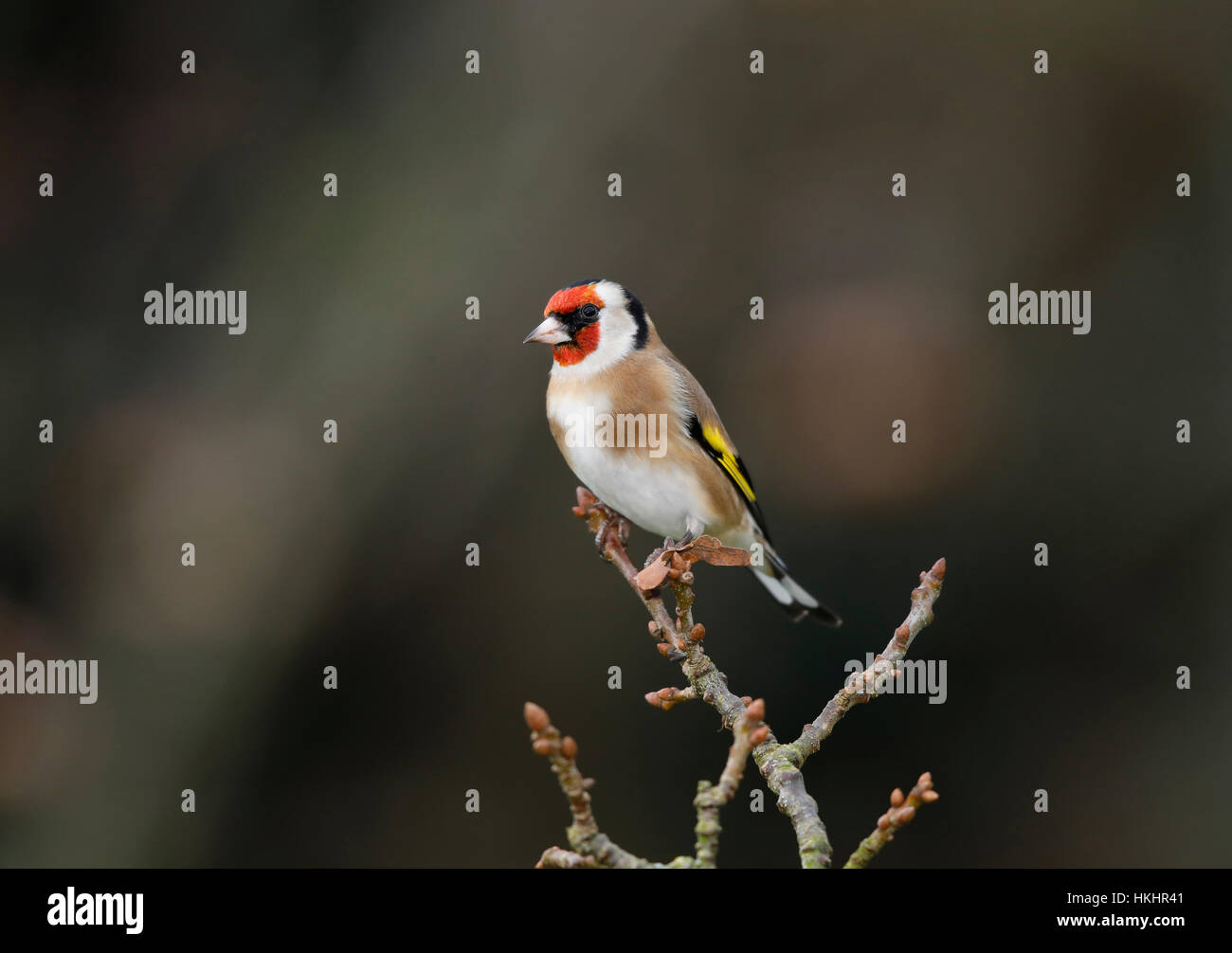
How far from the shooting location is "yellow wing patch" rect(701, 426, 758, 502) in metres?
3.85

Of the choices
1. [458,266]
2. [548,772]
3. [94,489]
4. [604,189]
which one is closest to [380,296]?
[458,266]

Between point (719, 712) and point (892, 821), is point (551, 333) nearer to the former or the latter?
point (719, 712)

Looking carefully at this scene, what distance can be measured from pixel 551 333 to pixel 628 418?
0.38 m

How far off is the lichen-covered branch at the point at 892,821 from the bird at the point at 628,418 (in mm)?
1677

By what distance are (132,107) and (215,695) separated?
119 inches

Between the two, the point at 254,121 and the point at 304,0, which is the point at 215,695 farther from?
the point at 304,0

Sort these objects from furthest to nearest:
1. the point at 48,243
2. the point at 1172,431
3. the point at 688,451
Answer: the point at 48,243, the point at 1172,431, the point at 688,451

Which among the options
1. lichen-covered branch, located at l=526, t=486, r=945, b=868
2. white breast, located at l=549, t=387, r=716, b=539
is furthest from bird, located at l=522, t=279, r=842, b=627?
lichen-covered branch, located at l=526, t=486, r=945, b=868

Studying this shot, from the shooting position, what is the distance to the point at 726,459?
12.8 feet

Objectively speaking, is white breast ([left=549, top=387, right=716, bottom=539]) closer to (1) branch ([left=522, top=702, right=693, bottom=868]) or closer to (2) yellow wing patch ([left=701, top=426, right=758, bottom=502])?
(2) yellow wing patch ([left=701, top=426, right=758, bottom=502])

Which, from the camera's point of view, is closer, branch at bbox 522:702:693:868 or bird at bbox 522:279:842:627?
branch at bbox 522:702:693:868

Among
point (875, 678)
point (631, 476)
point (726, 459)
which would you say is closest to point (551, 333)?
point (631, 476)

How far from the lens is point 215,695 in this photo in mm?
5320

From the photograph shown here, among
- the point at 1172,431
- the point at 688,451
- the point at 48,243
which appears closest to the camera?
the point at 688,451
